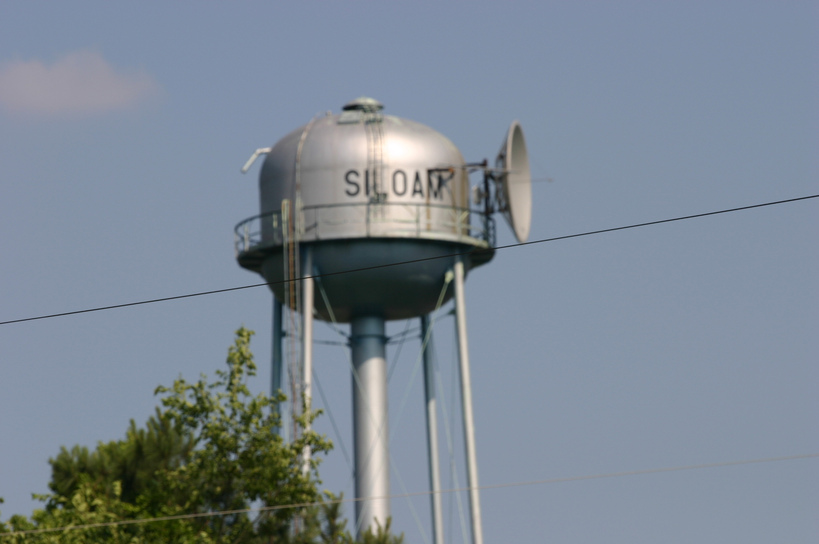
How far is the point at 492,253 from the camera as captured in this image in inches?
1626

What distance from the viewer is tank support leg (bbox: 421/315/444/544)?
40875 millimetres

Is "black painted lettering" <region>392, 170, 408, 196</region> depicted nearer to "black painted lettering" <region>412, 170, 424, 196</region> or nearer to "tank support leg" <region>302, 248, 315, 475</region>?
"black painted lettering" <region>412, 170, 424, 196</region>

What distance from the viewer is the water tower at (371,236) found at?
3894 cm

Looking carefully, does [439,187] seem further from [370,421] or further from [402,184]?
[370,421]

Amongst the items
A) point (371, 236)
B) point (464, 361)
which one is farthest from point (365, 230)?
point (464, 361)

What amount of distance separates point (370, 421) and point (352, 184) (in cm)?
566

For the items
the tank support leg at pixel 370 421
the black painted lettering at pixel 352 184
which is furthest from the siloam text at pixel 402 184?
the tank support leg at pixel 370 421

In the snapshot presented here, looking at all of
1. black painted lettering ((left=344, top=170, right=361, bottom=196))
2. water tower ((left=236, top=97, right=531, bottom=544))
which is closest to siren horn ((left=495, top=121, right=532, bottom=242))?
water tower ((left=236, top=97, right=531, bottom=544))

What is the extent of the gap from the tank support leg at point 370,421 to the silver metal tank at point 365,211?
3.41ft

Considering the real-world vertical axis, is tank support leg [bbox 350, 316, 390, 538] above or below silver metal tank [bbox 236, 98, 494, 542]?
below

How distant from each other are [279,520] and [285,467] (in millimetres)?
1096

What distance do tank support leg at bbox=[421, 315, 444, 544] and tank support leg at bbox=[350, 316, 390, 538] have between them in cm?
107

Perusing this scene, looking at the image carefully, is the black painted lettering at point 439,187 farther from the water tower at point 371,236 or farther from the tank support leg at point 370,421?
the tank support leg at point 370,421

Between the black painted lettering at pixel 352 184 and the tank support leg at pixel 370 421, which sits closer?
the black painted lettering at pixel 352 184
